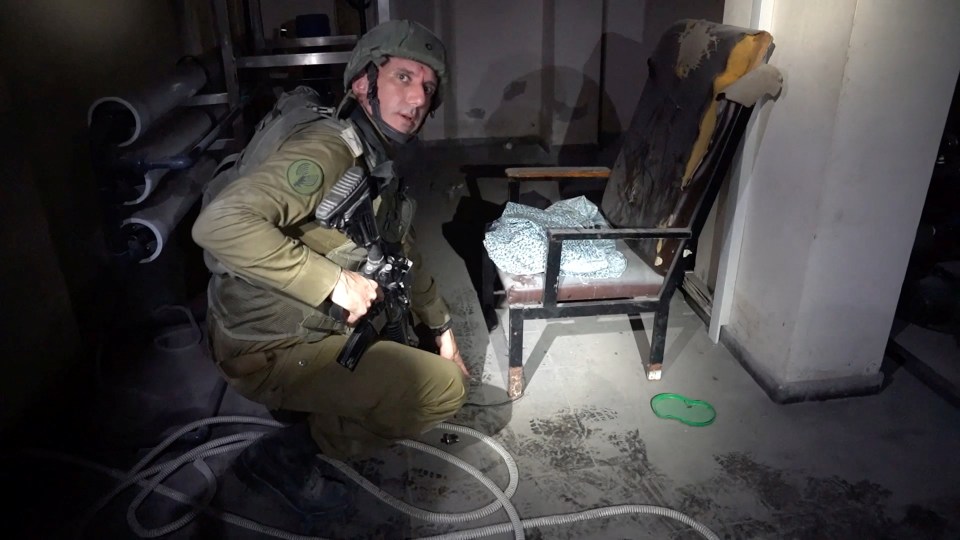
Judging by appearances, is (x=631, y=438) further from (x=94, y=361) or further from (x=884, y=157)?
(x=94, y=361)

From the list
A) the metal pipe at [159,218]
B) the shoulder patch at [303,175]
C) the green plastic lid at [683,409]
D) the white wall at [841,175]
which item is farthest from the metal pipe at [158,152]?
the white wall at [841,175]

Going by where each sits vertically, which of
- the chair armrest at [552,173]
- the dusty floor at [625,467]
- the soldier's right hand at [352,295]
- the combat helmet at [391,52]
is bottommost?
the dusty floor at [625,467]

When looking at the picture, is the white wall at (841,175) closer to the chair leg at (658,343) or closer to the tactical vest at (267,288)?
the chair leg at (658,343)

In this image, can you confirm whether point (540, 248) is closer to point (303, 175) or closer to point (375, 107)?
point (375, 107)

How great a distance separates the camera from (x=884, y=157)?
1775 millimetres

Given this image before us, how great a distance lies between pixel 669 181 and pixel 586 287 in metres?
0.49

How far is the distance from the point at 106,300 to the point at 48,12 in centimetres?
111

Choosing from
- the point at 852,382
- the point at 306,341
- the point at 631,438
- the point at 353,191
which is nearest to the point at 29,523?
the point at 306,341

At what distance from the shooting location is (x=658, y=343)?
2.13 m

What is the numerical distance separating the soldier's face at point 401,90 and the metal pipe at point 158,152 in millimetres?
1039

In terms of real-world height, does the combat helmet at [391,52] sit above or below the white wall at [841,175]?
above

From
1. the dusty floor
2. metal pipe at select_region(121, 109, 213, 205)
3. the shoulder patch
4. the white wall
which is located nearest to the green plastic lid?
the dusty floor

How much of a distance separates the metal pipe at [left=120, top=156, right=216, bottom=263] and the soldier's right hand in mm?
1194

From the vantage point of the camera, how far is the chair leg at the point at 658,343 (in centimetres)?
210
